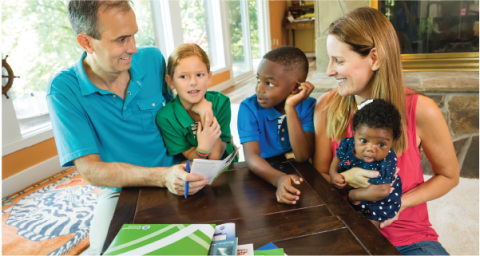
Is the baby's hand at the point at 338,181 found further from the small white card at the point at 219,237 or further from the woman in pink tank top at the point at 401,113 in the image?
the small white card at the point at 219,237

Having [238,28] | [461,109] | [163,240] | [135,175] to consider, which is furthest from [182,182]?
[238,28]

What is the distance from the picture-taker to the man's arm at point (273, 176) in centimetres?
96

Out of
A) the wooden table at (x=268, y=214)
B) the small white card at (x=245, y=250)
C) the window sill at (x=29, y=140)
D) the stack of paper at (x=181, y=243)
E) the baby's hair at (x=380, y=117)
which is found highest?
the baby's hair at (x=380, y=117)

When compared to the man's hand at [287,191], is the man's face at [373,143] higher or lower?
higher

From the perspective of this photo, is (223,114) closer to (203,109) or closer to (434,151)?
(203,109)

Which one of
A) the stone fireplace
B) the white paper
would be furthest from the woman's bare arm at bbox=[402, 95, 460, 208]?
the stone fireplace

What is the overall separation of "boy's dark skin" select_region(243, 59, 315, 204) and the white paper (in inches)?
5.8

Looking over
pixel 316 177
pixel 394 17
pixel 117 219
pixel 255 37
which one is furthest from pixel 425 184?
pixel 255 37

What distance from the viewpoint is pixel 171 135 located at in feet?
4.82

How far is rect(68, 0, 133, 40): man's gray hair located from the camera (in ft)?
4.19

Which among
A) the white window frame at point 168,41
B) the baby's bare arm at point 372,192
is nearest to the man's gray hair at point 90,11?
the baby's bare arm at point 372,192

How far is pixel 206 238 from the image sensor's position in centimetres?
76

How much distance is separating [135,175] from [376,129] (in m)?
0.82

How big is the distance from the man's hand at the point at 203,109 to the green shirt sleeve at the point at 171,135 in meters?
0.11
